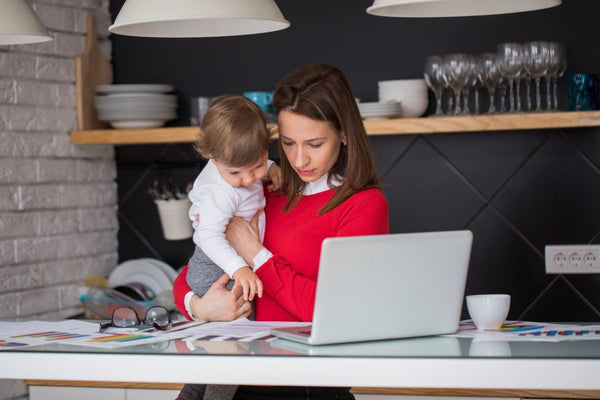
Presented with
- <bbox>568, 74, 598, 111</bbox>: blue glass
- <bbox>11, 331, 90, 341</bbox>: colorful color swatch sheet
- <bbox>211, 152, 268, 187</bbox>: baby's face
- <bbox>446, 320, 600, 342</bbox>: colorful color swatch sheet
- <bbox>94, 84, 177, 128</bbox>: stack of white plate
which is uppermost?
<bbox>568, 74, 598, 111</bbox>: blue glass

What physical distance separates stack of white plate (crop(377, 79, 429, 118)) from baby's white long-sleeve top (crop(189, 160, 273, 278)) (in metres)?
1.02

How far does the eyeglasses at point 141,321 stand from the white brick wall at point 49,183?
1.26 m

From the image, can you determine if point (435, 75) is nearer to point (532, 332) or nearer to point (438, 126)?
point (438, 126)

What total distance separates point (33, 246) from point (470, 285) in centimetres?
159

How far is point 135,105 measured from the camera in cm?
317

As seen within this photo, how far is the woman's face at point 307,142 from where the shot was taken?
6.29 feet

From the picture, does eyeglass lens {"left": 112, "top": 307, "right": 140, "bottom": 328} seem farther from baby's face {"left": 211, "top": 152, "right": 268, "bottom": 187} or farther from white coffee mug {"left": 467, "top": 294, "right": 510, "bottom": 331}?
white coffee mug {"left": 467, "top": 294, "right": 510, "bottom": 331}

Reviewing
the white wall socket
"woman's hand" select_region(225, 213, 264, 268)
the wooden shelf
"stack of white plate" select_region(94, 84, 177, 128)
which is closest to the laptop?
"woman's hand" select_region(225, 213, 264, 268)

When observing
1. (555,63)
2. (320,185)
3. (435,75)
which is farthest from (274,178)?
(555,63)

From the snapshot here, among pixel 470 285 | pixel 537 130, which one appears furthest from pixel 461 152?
pixel 470 285

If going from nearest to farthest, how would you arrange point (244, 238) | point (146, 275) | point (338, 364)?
point (338, 364) → point (244, 238) → point (146, 275)

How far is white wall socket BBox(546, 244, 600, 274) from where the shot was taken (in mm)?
2949

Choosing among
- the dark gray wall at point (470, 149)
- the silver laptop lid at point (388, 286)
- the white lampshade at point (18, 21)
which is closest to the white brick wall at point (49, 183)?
the dark gray wall at point (470, 149)

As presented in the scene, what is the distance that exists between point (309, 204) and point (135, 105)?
4.44ft
